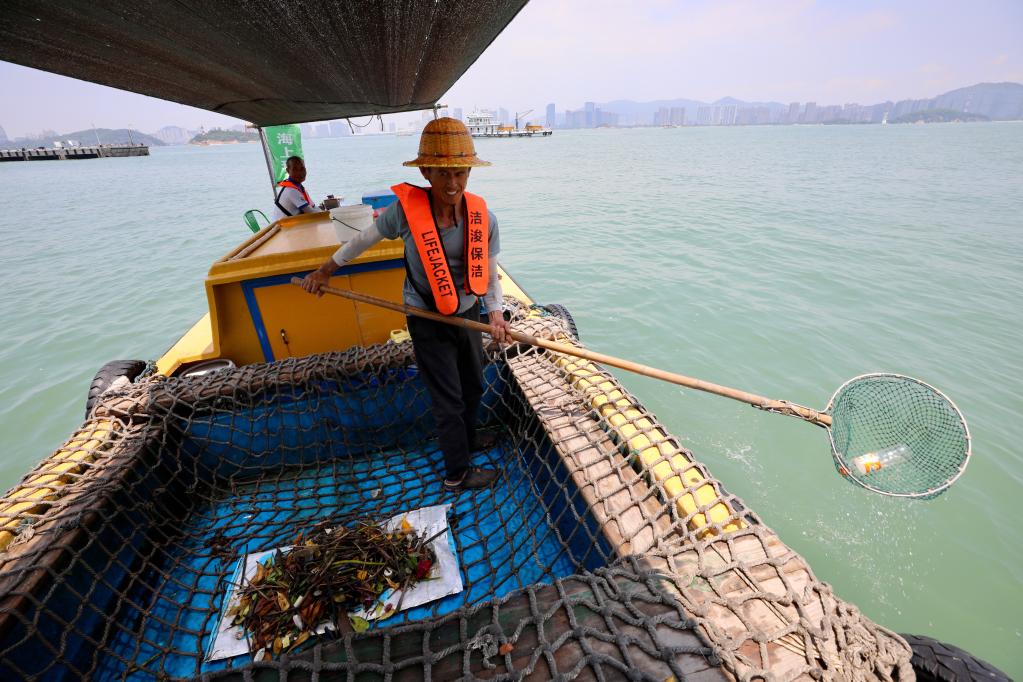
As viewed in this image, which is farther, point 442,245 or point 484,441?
point 484,441

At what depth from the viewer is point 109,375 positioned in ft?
13.7

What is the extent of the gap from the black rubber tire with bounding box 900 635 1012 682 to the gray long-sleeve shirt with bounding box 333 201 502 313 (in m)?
2.86

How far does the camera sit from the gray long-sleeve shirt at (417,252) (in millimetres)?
2594

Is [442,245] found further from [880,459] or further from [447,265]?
[880,459]

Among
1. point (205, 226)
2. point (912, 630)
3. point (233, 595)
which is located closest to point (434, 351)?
point (233, 595)

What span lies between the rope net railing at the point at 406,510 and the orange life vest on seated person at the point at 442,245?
1.00 metres

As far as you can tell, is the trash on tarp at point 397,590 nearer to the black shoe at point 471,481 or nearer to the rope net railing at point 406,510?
the rope net railing at point 406,510

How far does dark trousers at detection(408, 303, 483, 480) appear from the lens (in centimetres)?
280

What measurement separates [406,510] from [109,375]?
3.45 meters

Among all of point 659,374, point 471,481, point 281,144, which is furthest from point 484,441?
point 281,144

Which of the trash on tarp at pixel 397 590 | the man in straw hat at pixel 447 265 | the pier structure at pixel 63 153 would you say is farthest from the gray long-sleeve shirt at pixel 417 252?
the pier structure at pixel 63 153

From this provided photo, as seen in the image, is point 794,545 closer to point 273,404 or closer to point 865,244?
point 273,404

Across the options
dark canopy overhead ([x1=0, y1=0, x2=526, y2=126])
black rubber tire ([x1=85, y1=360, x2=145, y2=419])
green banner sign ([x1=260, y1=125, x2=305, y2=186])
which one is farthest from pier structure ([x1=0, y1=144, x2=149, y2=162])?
dark canopy overhead ([x1=0, y1=0, x2=526, y2=126])

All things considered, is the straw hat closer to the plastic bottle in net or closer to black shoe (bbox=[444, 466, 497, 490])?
black shoe (bbox=[444, 466, 497, 490])
